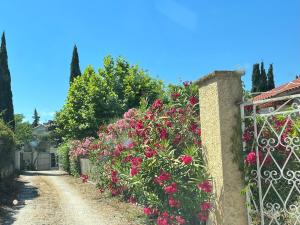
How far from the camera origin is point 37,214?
12406 millimetres

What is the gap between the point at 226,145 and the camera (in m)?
5.65

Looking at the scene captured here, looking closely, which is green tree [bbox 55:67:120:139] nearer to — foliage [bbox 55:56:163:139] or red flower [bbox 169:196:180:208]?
foliage [bbox 55:56:163:139]

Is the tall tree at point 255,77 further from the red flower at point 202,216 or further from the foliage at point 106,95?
the red flower at point 202,216

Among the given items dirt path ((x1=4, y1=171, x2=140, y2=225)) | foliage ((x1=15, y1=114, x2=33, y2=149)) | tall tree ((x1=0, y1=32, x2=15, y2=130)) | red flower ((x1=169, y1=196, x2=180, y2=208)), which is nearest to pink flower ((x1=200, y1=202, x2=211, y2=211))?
red flower ((x1=169, y1=196, x2=180, y2=208))

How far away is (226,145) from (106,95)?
2248cm

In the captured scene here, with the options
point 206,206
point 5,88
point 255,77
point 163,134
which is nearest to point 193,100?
point 163,134

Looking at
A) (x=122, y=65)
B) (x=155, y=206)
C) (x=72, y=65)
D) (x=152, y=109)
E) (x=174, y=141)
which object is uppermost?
(x=72, y=65)

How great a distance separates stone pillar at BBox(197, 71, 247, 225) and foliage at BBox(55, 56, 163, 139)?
20319mm

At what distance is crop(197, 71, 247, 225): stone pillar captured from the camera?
5.63 meters

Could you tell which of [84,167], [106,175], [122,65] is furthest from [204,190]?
[122,65]

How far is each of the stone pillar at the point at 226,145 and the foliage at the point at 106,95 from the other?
20.3 metres

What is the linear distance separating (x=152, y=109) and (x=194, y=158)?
1.92 meters

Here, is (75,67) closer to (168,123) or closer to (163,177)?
(168,123)

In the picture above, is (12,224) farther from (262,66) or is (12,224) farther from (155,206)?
(262,66)
